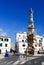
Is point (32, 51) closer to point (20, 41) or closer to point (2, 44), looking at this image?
point (2, 44)

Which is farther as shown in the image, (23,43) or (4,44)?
(23,43)

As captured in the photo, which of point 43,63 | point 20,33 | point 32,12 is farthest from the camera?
point 20,33

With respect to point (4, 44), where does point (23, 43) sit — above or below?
above

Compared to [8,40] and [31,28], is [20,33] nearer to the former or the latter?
[8,40]

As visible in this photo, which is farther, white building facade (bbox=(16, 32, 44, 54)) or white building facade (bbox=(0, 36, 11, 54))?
white building facade (bbox=(16, 32, 44, 54))

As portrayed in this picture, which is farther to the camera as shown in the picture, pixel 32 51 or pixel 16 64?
pixel 32 51

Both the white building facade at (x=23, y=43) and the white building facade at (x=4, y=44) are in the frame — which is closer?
the white building facade at (x=4, y=44)

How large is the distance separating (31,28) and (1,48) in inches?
1438

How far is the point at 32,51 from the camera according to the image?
3888 cm

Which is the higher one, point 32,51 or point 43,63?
point 32,51

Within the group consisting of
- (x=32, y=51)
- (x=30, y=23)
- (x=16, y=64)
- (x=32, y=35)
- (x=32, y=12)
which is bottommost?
(x=16, y=64)

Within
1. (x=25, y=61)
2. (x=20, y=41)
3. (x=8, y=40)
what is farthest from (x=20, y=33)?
(x=25, y=61)

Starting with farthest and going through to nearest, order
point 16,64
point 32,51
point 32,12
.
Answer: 1. point 32,12
2. point 32,51
3. point 16,64

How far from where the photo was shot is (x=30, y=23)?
4022 centimetres
